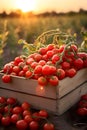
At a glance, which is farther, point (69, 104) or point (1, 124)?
point (69, 104)

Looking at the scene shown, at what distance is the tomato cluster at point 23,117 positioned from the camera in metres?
2.63

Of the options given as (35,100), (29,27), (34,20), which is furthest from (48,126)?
(34,20)

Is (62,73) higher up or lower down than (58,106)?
higher up

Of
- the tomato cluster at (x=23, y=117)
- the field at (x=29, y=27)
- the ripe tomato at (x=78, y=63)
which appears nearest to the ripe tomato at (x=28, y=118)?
the tomato cluster at (x=23, y=117)

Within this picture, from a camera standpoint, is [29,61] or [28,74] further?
[29,61]

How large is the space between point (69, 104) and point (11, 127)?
1.76ft

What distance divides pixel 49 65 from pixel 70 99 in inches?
15.1

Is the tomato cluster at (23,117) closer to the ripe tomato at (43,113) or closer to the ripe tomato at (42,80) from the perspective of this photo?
the ripe tomato at (43,113)

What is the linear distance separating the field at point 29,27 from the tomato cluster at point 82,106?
4.24 metres

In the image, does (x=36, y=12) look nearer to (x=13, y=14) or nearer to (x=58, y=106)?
(x=13, y=14)

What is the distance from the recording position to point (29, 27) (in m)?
9.54

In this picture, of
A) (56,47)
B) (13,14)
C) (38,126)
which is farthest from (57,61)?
(13,14)

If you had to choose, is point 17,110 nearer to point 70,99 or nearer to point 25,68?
point 25,68

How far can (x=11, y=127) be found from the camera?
2732 mm
